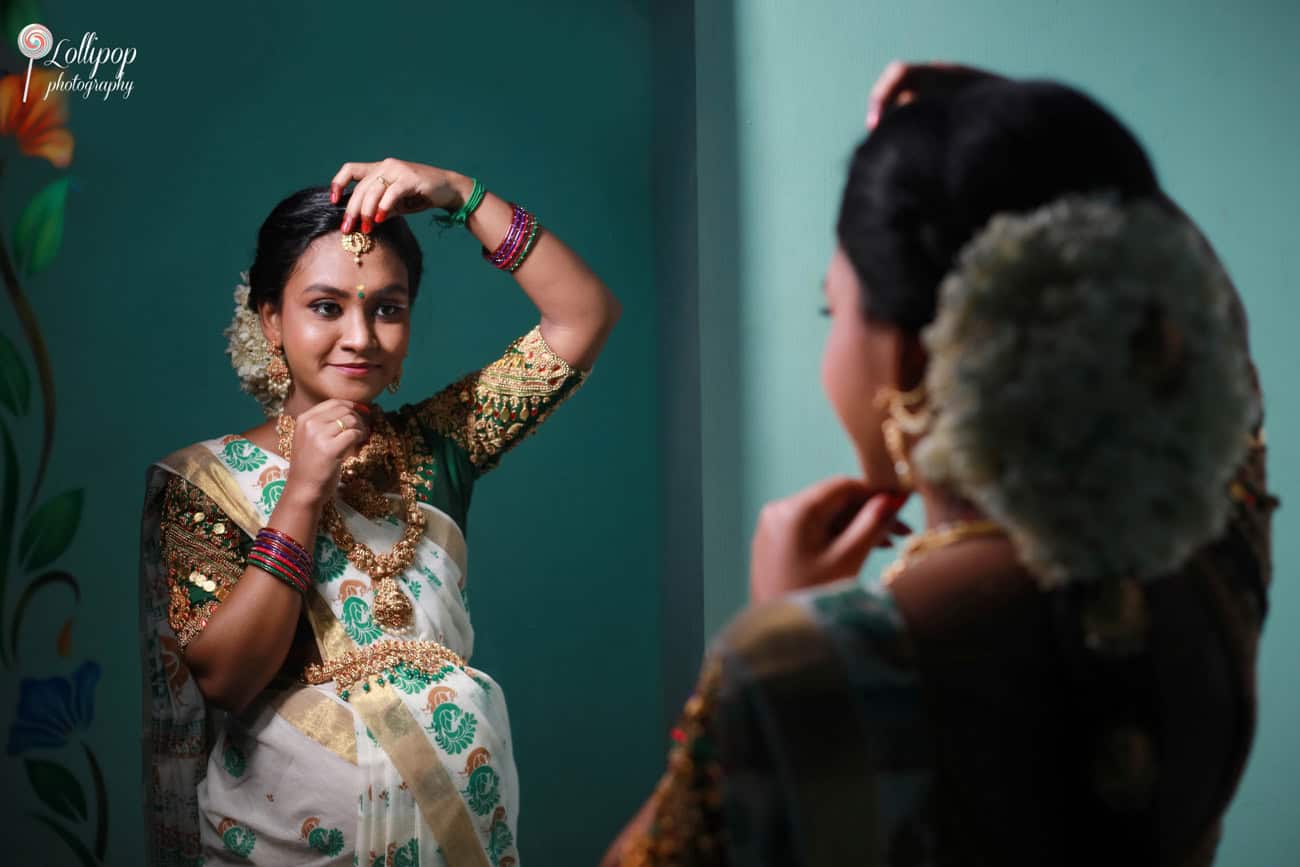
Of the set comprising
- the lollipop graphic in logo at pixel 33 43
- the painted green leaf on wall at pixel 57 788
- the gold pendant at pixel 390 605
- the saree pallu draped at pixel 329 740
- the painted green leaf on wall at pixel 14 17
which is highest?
the painted green leaf on wall at pixel 14 17

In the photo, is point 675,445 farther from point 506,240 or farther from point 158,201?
point 158,201

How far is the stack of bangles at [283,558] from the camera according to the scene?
4.89 feet

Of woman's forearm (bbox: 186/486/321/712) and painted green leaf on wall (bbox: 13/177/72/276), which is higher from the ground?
painted green leaf on wall (bbox: 13/177/72/276)

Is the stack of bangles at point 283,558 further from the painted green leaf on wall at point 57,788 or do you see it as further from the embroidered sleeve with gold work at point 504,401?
the painted green leaf on wall at point 57,788

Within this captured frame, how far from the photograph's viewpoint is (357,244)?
166 cm

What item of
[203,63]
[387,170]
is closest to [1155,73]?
[387,170]

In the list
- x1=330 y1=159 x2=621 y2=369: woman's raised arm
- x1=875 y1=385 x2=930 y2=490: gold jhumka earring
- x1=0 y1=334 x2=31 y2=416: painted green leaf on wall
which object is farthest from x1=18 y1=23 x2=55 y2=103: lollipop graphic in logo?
x1=875 y1=385 x2=930 y2=490: gold jhumka earring

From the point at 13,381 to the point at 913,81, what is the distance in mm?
1896

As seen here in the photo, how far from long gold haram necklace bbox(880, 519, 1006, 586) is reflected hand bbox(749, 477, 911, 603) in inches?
5.6

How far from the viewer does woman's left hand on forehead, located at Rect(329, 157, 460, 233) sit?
167 centimetres

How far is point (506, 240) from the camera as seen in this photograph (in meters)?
1.77

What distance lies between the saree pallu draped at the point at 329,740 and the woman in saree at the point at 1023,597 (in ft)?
2.72

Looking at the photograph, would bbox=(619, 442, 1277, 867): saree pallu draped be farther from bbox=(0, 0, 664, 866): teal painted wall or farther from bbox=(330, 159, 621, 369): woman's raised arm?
bbox=(0, 0, 664, 866): teal painted wall

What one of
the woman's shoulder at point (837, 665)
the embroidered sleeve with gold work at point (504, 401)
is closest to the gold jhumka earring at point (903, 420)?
the woman's shoulder at point (837, 665)
